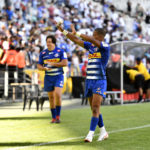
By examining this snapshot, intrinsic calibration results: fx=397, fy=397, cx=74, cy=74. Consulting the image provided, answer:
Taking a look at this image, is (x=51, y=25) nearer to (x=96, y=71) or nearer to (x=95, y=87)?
(x=96, y=71)

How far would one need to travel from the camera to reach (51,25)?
23125 millimetres

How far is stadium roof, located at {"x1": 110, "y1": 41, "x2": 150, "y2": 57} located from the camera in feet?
56.7

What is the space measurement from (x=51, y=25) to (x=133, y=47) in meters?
6.38

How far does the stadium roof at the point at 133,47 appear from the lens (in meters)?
17.3

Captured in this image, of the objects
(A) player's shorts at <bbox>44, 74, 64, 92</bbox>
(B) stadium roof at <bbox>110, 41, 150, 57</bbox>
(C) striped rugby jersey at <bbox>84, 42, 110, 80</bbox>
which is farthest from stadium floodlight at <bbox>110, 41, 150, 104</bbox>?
(C) striped rugby jersey at <bbox>84, 42, 110, 80</bbox>

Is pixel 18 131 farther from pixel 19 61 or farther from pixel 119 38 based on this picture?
pixel 119 38

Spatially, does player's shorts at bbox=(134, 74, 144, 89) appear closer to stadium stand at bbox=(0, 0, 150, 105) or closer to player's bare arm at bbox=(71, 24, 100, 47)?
stadium stand at bbox=(0, 0, 150, 105)

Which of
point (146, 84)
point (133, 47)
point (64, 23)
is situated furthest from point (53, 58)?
point (64, 23)

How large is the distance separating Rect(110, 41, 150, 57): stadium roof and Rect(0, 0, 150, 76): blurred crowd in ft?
9.00

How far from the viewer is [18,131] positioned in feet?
24.8

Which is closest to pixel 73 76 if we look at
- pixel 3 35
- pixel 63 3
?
pixel 3 35

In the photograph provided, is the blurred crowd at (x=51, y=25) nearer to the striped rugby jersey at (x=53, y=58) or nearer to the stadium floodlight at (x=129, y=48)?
the stadium floodlight at (x=129, y=48)

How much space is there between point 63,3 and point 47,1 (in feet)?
5.31

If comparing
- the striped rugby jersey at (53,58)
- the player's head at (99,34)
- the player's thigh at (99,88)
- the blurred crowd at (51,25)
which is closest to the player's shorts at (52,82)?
the striped rugby jersey at (53,58)
